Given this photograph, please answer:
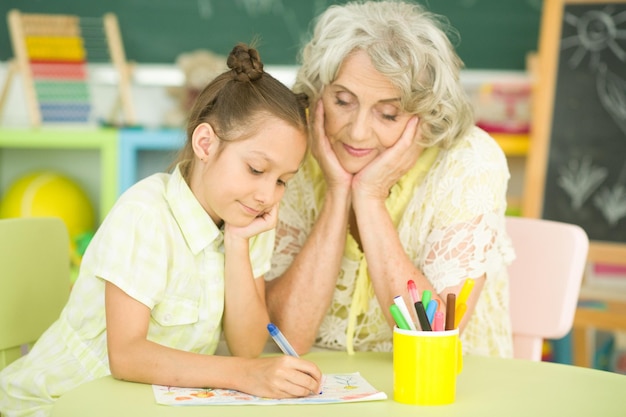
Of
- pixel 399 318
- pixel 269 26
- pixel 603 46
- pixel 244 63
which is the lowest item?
pixel 399 318

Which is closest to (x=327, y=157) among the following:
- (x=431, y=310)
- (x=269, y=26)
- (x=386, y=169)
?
(x=386, y=169)

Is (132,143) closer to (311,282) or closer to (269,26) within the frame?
(269,26)

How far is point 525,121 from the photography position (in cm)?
359

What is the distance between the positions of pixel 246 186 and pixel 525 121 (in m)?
2.36

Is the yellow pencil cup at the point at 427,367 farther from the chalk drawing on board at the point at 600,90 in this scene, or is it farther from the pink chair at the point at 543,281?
the chalk drawing on board at the point at 600,90

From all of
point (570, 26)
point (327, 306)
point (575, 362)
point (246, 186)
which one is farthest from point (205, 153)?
point (575, 362)

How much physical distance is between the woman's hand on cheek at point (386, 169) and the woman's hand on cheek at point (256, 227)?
28 centimetres

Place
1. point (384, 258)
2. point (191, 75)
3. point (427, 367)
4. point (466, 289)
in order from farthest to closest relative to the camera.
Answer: point (191, 75) < point (384, 258) < point (466, 289) < point (427, 367)

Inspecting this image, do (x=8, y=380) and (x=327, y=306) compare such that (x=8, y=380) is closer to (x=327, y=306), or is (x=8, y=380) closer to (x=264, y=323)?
(x=264, y=323)

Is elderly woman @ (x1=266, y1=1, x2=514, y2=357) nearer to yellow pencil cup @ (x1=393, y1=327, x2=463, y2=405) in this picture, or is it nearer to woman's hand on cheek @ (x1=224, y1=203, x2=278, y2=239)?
woman's hand on cheek @ (x1=224, y1=203, x2=278, y2=239)

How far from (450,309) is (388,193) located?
2.11 feet

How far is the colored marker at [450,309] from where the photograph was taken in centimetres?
121

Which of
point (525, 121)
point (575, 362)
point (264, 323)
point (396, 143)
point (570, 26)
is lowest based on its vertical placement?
point (575, 362)

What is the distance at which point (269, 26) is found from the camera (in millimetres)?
3775
